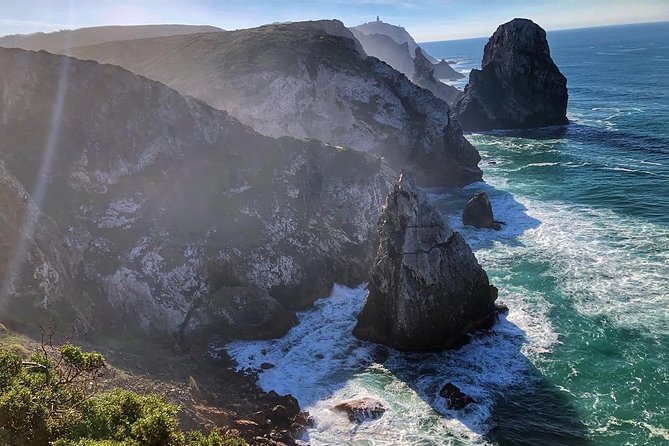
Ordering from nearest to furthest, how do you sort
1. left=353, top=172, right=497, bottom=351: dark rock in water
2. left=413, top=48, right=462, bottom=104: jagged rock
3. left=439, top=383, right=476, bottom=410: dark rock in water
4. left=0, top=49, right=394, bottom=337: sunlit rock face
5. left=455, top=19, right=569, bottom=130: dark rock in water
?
1. left=439, top=383, right=476, bottom=410: dark rock in water
2. left=353, top=172, right=497, bottom=351: dark rock in water
3. left=0, top=49, right=394, bottom=337: sunlit rock face
4. left=455, top=19, right=569, bottom=130: dark rock in water
5. left=413, top=48, right=462, bottom=104: jagged rock

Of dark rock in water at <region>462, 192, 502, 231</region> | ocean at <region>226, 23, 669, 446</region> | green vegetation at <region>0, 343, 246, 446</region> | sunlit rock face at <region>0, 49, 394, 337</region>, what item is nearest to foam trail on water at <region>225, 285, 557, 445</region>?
ocean at <region>226, 23, 669, 446</region>

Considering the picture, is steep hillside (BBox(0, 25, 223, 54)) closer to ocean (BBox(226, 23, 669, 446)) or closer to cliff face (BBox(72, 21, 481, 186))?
cliff face (BBox(72, 21, 481, 186))

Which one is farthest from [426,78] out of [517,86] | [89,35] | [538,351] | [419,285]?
[89,35]

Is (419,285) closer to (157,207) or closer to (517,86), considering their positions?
(157,207)

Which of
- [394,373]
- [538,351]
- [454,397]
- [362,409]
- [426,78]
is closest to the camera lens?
[362,409]

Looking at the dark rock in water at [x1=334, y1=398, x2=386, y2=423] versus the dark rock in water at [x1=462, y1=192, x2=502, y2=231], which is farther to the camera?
the dark rock in water at [x1=462, y1=192, x2=502, y2=231]

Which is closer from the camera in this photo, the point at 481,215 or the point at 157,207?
the point at 157,207

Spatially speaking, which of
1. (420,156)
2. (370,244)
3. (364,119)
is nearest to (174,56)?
(364,119)
